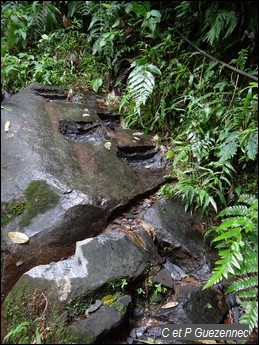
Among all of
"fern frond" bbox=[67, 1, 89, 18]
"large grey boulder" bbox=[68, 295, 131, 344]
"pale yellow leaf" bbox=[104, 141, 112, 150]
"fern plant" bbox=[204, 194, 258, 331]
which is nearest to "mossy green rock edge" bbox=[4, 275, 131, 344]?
"large grey boulder" bbox=[68, 295, 131, 344]

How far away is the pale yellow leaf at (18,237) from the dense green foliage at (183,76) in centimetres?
155

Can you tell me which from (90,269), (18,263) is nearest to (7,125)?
(18,263)

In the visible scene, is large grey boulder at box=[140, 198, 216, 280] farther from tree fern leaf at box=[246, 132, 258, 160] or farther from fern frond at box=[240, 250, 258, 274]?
tree fern leaf at box=[246, 132, 258, 160]

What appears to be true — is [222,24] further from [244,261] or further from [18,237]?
[18,237]

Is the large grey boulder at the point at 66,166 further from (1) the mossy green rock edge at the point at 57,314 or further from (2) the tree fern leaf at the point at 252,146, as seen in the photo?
(2) the tree fern leaf at the point at 252,146

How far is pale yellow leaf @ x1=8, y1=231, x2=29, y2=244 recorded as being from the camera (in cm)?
248

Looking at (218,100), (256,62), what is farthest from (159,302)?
(256,62)

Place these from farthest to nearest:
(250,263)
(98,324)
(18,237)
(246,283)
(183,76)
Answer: (183,76), (18,237), (250,263), (246,283), (98,324)

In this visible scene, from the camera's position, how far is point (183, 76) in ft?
13.7

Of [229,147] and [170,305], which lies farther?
[229,147]

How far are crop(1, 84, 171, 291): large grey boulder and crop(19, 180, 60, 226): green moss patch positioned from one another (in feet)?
0.12

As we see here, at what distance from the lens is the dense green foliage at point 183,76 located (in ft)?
10.3

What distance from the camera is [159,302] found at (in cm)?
256

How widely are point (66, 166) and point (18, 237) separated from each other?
936 millimetres
